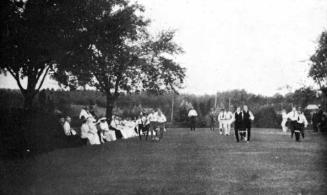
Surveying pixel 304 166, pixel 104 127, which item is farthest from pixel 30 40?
pixel 304 166

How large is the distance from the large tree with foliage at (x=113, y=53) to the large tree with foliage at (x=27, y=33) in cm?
122

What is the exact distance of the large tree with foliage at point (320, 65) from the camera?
63.1 m

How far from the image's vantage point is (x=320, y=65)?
63750 mm

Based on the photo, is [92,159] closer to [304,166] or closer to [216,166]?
[216,166]

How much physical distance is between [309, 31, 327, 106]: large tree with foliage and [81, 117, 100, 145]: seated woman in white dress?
38949 mm

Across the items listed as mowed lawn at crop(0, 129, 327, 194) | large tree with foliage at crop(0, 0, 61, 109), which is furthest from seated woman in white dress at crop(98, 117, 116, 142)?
mowed lawn at crop(0, 129, 327, 194)

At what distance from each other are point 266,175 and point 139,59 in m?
38.1

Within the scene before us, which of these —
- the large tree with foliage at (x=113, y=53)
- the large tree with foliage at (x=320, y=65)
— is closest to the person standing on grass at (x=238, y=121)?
the large tree with foliage at (x=113, y=53)

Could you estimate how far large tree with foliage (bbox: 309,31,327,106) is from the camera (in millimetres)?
63094

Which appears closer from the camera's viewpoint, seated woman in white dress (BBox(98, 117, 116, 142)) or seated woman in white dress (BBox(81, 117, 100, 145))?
seated woman in white dress (BBox(81, 117, 100, 145))

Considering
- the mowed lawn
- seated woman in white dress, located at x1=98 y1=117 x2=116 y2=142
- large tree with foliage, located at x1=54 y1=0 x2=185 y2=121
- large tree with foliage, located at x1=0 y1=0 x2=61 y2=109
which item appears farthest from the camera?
seated woman in white dress, located at x1=98 y1=117 x2=116 y2=142

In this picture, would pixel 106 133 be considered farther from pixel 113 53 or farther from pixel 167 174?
pixel 167 174

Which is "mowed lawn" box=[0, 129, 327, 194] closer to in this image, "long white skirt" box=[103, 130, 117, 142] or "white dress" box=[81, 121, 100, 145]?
"white dress" box=[81, 121, 100, 145]

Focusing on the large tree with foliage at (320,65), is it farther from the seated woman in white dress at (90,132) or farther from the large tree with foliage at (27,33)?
the large tree with foliage at (27,33)
